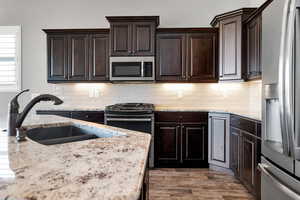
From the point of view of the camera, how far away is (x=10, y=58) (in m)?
4.78

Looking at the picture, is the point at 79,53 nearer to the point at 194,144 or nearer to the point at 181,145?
the point at 181,145

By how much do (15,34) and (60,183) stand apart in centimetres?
492

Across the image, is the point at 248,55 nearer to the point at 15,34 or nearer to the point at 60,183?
the point at 60,183

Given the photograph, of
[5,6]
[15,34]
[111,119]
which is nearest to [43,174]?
[111,119]

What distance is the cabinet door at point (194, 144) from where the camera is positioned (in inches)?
151

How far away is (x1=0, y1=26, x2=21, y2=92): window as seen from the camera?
4715 millimetres

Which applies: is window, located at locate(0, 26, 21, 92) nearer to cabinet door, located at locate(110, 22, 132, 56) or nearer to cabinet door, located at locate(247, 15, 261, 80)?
cabinet door, located at locate(110, 22, 132, 56)

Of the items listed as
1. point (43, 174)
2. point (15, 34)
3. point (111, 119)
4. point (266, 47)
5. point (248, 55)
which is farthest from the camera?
point (15, 34)

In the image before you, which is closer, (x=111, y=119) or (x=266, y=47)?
(x=266, y=47)

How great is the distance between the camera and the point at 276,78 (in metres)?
1.52

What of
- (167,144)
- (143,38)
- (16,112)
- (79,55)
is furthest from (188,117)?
(16,112)

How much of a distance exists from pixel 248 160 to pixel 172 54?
82.3 inches

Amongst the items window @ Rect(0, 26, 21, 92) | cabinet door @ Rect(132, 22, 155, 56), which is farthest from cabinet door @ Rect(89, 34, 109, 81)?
window @ Rect(0, 26, 21, 92)

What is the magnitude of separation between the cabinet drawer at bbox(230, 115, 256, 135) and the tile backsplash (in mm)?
1044
